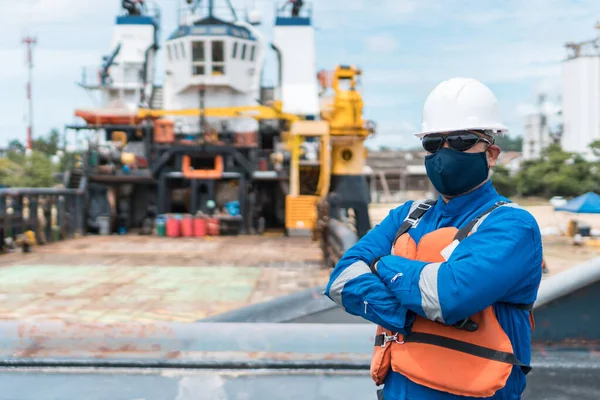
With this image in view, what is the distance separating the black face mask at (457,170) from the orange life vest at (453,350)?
0.39ft

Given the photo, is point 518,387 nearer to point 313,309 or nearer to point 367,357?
point 367,357

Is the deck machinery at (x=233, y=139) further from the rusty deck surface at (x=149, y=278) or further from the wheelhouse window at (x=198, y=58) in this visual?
the rusty deck surface at (x=149, y=278)

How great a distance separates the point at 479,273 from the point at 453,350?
0.89 feet

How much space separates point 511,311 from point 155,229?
19.3 metres

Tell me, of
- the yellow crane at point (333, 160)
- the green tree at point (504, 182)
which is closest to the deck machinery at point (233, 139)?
the yellow crane at point (333, 160)

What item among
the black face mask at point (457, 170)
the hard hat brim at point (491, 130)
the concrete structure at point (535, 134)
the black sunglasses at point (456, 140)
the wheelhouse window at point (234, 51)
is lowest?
the black face mask at point (457, 170)

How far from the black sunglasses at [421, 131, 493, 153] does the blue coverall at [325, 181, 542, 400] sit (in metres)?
0.15

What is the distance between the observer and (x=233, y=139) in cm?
2183

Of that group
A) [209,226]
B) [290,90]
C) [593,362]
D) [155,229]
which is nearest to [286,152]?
[209,226]

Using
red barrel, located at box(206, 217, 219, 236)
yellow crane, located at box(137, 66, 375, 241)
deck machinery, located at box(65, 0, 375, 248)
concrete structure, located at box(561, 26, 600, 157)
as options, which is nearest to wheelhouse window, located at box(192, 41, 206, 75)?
deck machinery, located at box(65, 0, 375, 248)

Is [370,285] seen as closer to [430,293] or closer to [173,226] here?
[430,293]

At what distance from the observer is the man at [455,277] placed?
70.2 inches

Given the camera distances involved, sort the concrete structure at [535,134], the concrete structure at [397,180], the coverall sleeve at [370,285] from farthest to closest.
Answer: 1. the concrete structure at [535,134]
2. the concrete structure at [397,180]
3. the coverall sleeve at [370,285]

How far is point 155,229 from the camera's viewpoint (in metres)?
20.4
